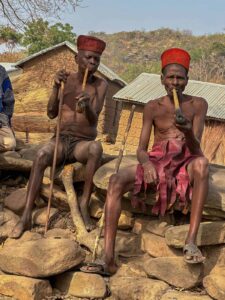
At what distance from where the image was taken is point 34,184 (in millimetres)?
4102

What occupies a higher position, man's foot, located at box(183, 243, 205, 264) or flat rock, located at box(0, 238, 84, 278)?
man's foot, located at box(183, 243, 205, 264)

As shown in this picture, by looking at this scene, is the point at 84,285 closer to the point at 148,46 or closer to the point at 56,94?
the point at 56,94

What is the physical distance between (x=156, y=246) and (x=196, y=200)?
67 centimetres

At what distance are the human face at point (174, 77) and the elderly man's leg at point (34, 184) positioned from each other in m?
1.28

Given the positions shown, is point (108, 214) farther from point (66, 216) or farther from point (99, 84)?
point (99, 84)

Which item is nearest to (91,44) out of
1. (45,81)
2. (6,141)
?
(6,141)

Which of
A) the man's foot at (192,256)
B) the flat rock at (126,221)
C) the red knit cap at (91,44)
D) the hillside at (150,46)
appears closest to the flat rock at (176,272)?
the man's foot at (192,256)

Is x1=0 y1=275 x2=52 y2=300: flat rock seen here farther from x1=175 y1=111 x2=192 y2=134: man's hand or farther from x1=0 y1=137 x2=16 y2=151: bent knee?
x1=0 y1=137 x2=16 y2=151: bent knee

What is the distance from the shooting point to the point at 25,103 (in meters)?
16.5

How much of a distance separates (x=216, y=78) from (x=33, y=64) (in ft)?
66.1

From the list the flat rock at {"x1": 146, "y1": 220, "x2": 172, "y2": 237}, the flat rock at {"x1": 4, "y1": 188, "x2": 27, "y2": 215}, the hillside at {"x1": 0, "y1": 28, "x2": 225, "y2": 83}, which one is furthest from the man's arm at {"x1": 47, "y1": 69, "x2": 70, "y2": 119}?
the hillside at {"x1": 0, "y1": 28, "x2": 225, "y2": 83}

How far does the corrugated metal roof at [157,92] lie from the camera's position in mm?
14973

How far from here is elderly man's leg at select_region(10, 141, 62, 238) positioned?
3912 mm

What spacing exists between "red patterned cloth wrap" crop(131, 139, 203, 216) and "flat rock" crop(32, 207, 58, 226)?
0.96m
